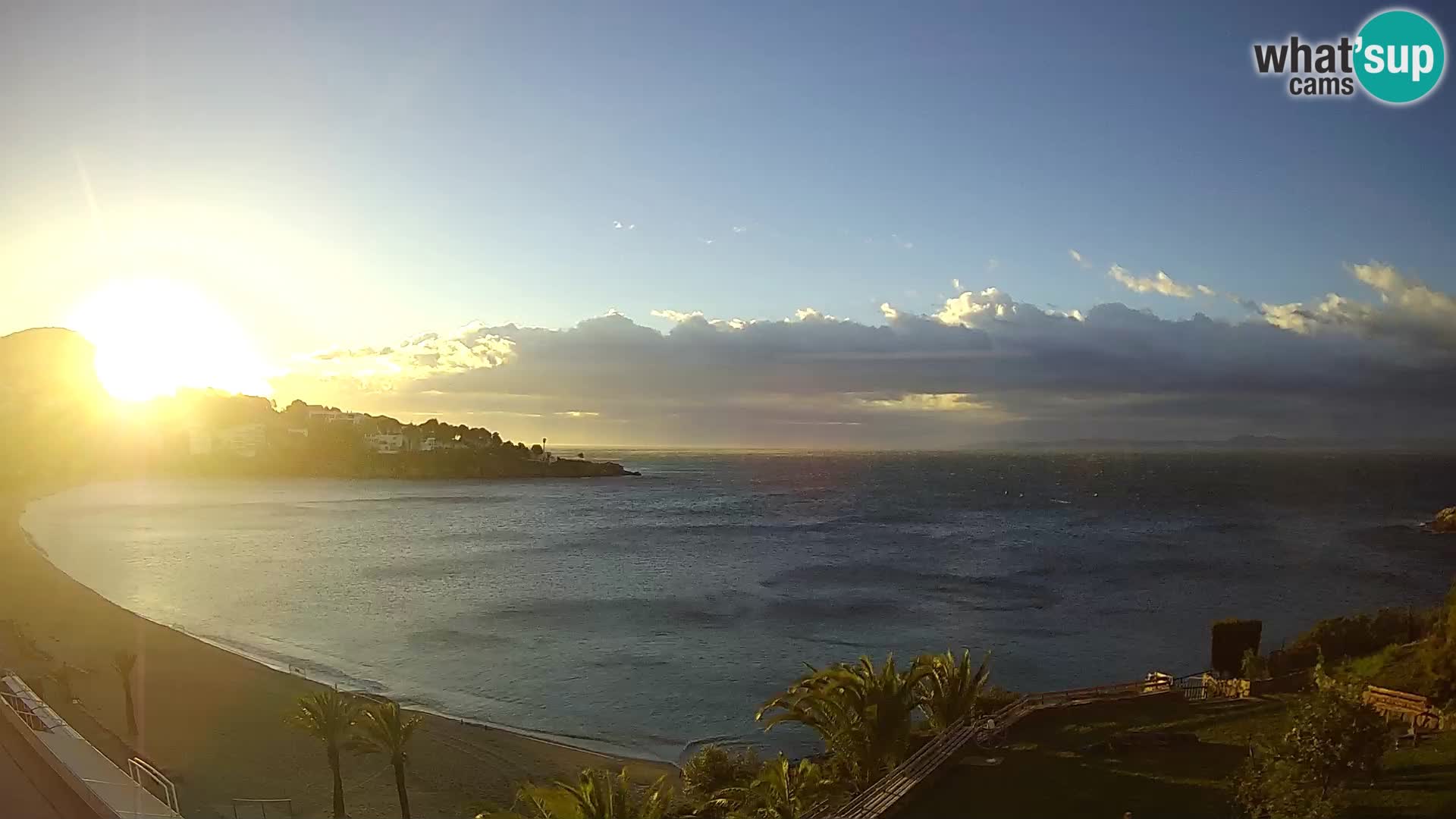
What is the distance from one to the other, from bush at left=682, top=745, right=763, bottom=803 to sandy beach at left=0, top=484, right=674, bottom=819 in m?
3.32

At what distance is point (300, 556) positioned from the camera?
257 ft

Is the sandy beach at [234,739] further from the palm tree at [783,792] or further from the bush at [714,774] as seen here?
the palm tree at [783,792]

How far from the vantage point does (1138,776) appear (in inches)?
620

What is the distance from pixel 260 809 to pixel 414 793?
3888 millimetres

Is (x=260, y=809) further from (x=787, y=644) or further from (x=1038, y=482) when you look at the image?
(x=1038, y=482)

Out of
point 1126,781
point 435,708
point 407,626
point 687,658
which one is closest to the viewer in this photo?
point 1126,781

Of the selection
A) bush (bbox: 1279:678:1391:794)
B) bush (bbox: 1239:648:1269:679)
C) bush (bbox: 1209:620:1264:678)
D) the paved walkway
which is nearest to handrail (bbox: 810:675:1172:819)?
bush (bbox: 1239:648:1269:679)

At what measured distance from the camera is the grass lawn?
44.3 ft

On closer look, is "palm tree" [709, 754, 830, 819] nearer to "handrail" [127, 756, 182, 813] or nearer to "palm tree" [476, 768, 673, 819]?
"palm tree" [476, 768, 673, 819]

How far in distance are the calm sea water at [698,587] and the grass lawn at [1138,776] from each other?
15.0 metres

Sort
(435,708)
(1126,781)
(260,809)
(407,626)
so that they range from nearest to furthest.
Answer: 1. (1126,781)
2. (260,809)
3. (435,708)
4. (407,626)

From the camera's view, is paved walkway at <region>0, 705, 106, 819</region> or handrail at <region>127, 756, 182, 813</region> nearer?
paved walkway at <region>0, 705, 106, 819</region>

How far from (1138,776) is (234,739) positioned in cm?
2613

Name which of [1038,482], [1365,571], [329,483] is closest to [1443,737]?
[1365,571]
